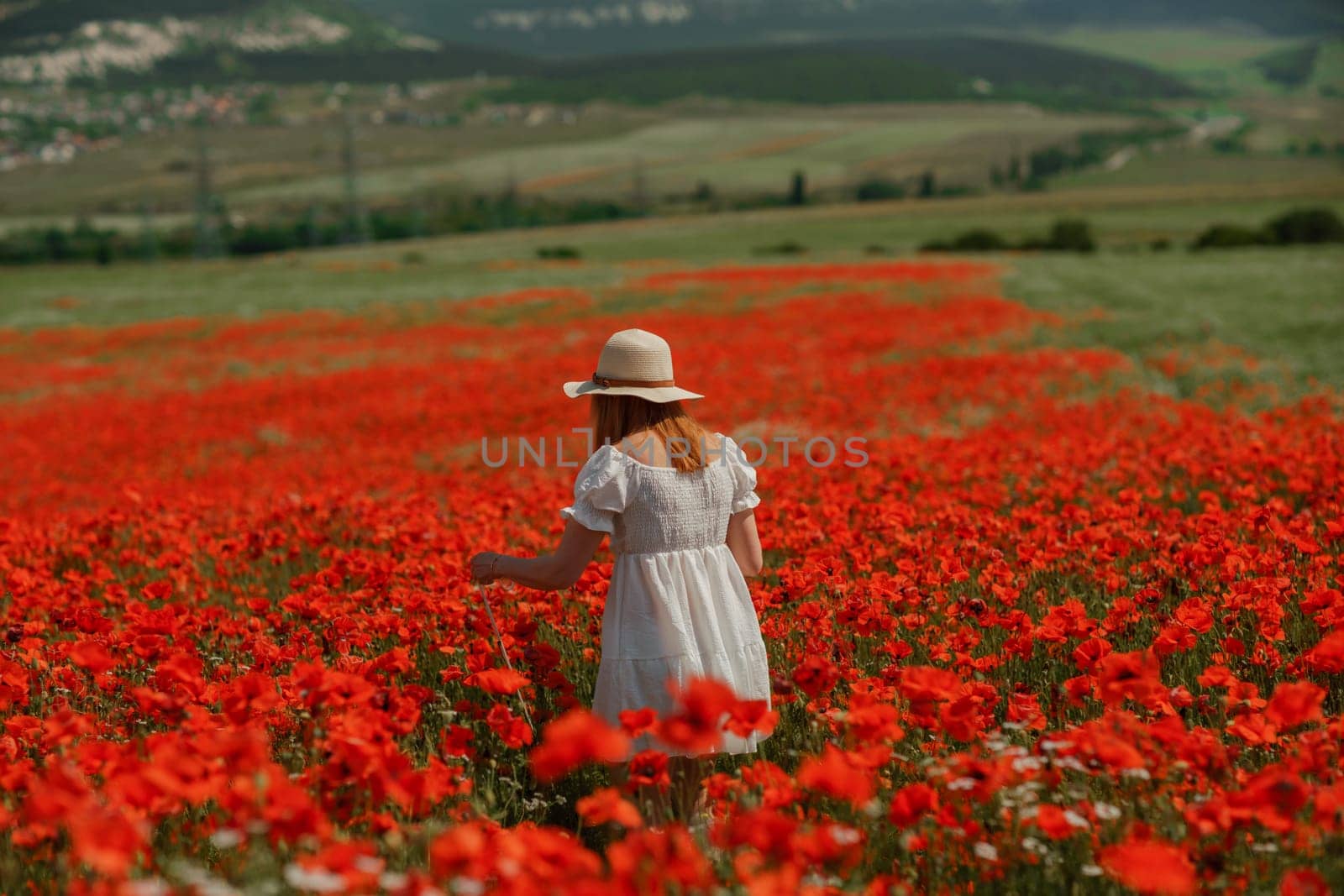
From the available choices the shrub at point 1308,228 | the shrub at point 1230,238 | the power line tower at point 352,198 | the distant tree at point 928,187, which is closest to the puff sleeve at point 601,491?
the shrub at point 1230,238

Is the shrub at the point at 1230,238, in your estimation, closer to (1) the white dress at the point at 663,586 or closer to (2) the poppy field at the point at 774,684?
(2) the poppy field at the point at 774,684

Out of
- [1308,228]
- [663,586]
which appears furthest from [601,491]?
[1308,228]

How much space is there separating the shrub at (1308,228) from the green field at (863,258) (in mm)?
5935

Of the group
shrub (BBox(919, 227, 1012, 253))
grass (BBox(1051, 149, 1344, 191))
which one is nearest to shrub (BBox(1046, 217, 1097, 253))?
shrub (BBox(919, 227, 1012, 253))

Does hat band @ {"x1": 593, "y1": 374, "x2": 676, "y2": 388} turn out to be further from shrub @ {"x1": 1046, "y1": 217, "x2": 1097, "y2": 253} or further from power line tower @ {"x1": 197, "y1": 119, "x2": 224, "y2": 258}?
power line tower @ {"x1": 197, "y1": 119, "x2": 224, "y2": 258}

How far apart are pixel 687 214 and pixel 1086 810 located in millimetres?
104723

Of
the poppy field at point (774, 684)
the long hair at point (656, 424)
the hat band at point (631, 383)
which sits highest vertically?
the hat band at point (631, 383)

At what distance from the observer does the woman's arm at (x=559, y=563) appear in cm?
404

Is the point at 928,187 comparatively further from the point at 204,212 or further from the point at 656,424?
the point at 656,424

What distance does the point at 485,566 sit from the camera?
4156mm

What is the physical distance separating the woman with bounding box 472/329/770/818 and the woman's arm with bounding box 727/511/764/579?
15cm

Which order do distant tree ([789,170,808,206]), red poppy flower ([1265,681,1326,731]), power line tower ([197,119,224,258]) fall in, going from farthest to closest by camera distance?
distant tree ([789,170,808,206]) → power line tower ([197,119,224,258]) → red poppy flower ([1265,681,1326,731])

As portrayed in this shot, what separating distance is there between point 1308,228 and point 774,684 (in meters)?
59.3

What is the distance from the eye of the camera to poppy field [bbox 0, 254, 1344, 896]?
2570mm
